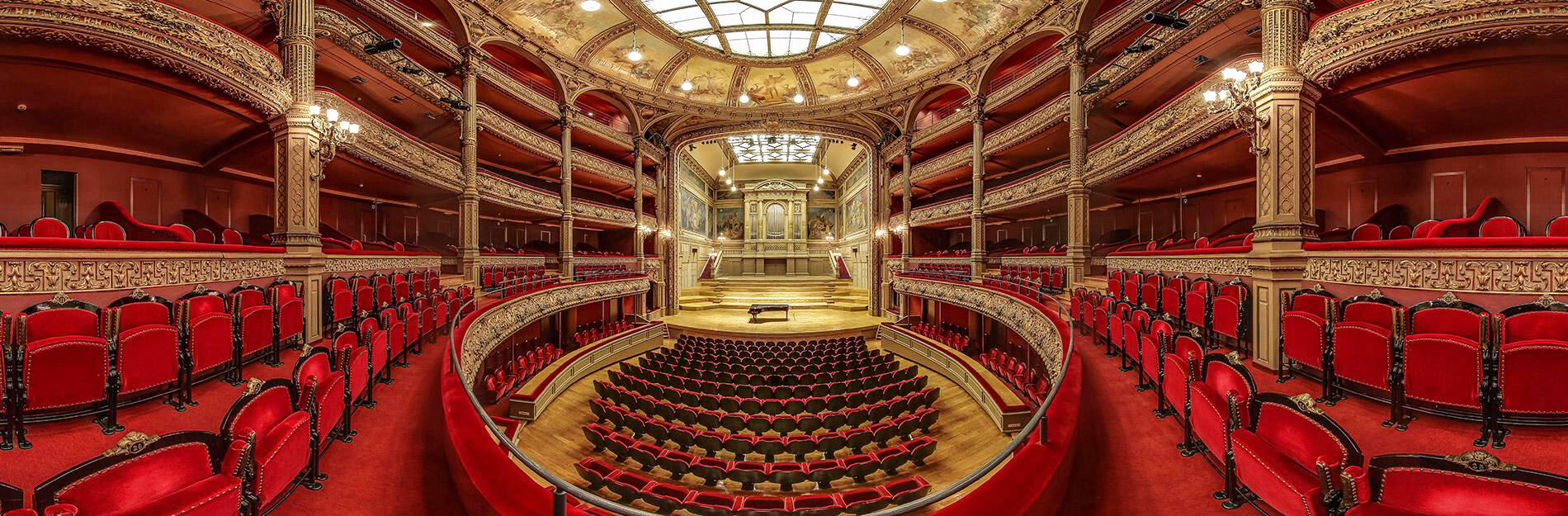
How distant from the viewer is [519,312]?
10711 mm

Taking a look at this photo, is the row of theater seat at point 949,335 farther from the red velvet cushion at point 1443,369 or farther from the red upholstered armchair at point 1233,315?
Answer: the red velvet cushion at point 1443,369

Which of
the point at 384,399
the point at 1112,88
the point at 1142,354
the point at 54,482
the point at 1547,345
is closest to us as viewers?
the point at 54,482

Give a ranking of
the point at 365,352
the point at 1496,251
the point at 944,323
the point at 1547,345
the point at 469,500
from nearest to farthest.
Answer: the point at 469,500
the point at 1547,345
the point at 1496,251
the point at 365,352
the point at 944,323

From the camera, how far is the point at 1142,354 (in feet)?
17.0

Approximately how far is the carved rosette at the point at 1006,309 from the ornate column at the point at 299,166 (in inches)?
374

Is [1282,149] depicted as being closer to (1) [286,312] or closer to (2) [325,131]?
(1) [286,312]

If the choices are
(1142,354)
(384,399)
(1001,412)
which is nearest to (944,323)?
(1001,412)

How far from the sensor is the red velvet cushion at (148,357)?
355 centimetres

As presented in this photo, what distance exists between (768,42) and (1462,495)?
15896mm

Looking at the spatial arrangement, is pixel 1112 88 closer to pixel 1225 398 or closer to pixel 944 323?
pixel 944 323

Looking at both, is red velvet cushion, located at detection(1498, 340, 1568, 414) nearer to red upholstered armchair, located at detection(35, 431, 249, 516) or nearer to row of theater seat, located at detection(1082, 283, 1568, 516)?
row of theater seat, located at detection(1082, 283, 1568, 516)

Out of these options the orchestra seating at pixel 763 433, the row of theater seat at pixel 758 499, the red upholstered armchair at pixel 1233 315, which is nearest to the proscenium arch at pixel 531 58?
the orchestra seating at pixel 763 433

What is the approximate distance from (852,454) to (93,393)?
318 inches

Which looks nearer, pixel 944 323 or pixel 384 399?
pixel 384 399
